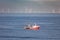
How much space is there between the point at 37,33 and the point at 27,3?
40 centimetres

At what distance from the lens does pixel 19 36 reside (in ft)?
4.82

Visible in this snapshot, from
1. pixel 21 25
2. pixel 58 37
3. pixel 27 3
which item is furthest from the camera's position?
pixel 27 3

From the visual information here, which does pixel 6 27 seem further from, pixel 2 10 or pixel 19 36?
pixel 19 36

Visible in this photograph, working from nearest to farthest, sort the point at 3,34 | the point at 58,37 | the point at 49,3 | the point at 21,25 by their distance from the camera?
the point at 58,37, the point at 3,34, the point at 21,25, the point at 49,3

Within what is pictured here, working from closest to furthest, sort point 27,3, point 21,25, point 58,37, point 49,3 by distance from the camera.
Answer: point 58,37 < point 21,25 < point 27,3 < point 49,3

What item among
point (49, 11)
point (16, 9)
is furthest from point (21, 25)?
point (49, 11)

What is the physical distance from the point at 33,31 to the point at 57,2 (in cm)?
43

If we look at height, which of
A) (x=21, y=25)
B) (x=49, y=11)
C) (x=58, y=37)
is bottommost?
(x=58, y=37)

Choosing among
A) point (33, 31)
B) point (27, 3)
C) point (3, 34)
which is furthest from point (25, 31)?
point (27, 3)

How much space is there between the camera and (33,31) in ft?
4.92

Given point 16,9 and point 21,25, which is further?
point 16,9

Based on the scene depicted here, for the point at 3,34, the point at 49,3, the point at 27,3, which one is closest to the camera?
the point at 3,34

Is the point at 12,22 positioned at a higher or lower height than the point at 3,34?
higher

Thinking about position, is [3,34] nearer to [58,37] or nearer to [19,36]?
[19,36]
